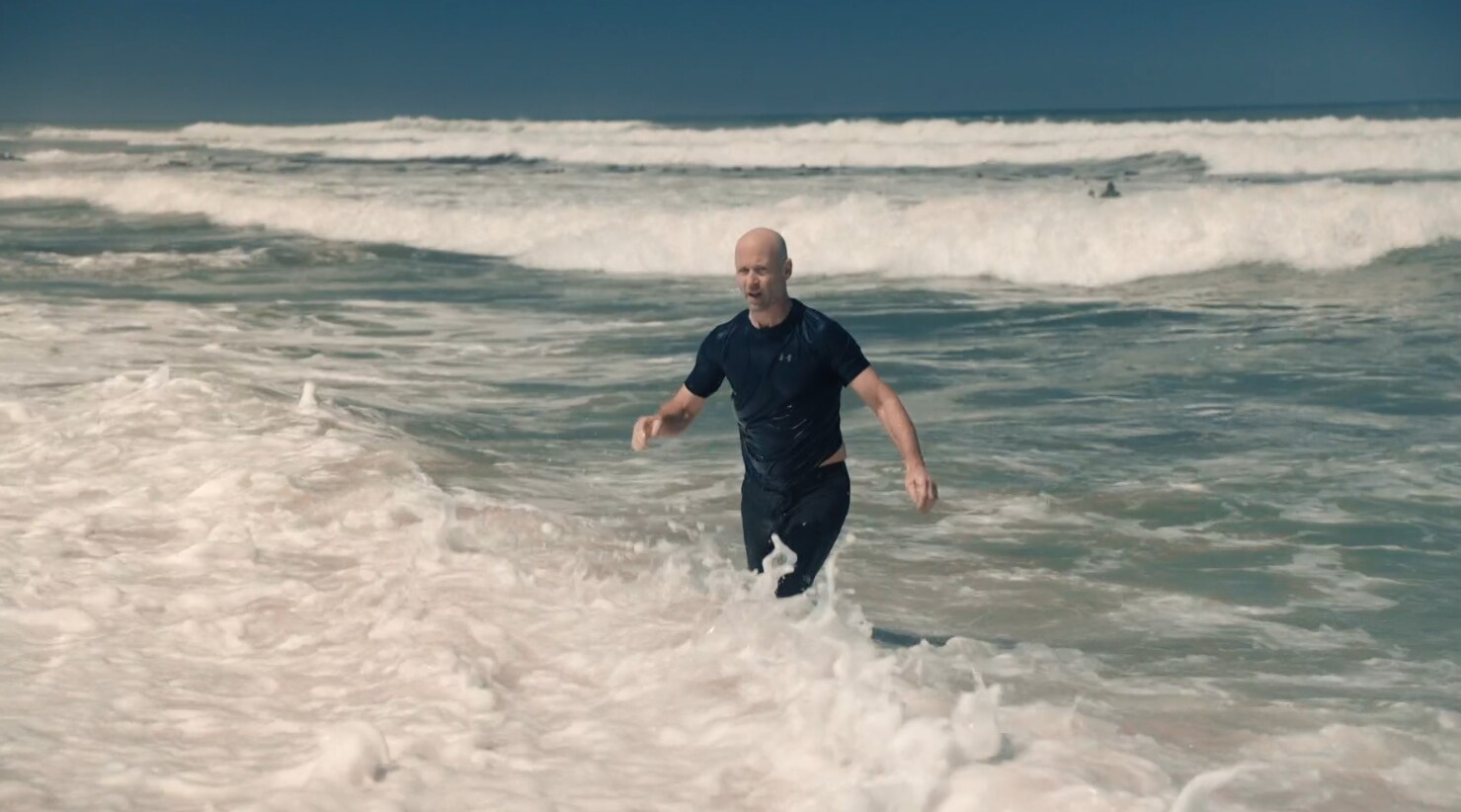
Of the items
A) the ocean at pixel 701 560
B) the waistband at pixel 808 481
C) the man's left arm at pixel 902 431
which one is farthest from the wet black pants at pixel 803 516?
the man's left arm at pixel 902 431

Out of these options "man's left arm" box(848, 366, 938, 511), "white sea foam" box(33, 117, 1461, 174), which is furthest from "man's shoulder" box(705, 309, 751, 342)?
"white sea foam" box(33, 117, 1461, 174)

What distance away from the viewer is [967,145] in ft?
186

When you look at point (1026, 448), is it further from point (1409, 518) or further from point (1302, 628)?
point (1302, 628)

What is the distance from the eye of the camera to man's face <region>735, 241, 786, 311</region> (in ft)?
16.8

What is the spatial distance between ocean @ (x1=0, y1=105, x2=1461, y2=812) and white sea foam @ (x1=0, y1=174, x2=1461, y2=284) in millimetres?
1370

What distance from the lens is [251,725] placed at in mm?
4793

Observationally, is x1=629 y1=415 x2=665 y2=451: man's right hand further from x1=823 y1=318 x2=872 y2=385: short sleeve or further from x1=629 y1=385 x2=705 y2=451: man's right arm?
x1=823 y1=318 x2=872 y2=385: short sleeve

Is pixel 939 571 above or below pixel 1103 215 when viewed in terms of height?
below

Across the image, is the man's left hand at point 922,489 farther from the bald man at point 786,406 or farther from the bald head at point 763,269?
the bald head at point 763,269

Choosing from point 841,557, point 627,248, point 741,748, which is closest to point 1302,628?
point 841,557

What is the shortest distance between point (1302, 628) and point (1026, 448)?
3.42m

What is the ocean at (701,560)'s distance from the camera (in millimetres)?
4461

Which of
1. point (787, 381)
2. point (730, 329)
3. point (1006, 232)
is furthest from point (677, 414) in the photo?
point (1006, 232)

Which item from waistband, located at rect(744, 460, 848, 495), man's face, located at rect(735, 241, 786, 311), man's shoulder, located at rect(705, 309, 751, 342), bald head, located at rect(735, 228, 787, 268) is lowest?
waistband, located at rect(744, 460, 848, 495)
